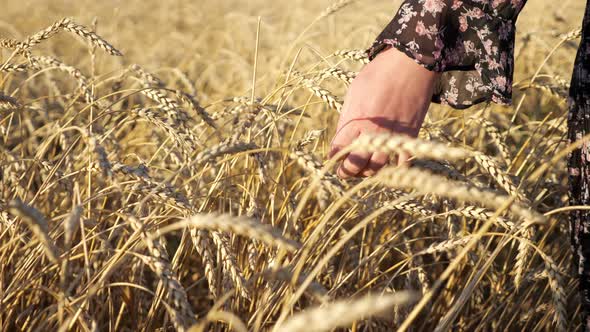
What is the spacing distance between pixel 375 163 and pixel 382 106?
0.11 m

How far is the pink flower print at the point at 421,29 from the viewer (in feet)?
4.13

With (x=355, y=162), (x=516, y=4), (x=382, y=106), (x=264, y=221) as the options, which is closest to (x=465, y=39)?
(x=516, y=4)

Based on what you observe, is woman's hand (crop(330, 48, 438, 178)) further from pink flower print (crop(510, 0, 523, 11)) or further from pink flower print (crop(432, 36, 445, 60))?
pink flower print (crop(510, 0, 523, 11))

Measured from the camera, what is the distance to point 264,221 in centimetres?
160

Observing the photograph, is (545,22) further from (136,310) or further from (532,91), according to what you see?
(136,310)

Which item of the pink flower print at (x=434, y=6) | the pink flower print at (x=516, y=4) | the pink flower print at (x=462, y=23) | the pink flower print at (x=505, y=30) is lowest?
the pink flower print at (x=505, y=30)

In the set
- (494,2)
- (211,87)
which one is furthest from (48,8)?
(494,2)

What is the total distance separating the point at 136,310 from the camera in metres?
1.61

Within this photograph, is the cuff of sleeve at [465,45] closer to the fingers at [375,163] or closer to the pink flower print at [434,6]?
the pink flower print at [434,6]

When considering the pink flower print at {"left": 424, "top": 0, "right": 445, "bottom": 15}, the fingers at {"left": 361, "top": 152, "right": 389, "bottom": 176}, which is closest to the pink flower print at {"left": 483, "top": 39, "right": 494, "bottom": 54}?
the pink flower print at {"left": 424, "top": 0, "right": 445, "bottom": 15}

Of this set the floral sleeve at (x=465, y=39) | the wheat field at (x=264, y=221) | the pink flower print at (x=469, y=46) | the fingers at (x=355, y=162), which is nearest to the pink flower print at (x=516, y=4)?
the floral sleeve at (x=465, y=39)

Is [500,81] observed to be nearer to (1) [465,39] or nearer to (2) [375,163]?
(1) [465,39]

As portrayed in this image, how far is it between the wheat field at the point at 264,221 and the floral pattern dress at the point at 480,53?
4.3 inches

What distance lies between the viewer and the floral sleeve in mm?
1265
